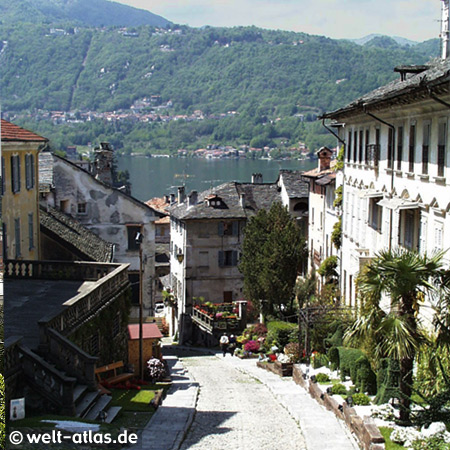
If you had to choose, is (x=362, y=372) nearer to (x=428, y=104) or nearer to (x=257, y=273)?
(x=428, y=104)

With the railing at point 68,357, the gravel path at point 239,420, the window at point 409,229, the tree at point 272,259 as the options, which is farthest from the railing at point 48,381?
the tree at point 272,259

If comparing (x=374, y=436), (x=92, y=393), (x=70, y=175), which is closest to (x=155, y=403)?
(x=92, y=393)

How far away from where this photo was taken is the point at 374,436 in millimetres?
17562

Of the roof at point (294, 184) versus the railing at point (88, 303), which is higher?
the roof at point (294, 184)

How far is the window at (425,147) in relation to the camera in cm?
2348

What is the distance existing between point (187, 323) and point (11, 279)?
29568 millimetres

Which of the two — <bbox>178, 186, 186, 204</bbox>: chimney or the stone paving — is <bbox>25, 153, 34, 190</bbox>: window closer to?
the stone paving

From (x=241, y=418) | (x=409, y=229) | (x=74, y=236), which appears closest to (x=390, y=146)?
(x=409, y=229)

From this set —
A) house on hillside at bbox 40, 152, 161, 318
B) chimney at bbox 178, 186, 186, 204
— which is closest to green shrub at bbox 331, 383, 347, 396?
house on hillside at bbox 40, 152, 161, 318

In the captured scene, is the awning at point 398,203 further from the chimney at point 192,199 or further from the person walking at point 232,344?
the chimney at point 192,199

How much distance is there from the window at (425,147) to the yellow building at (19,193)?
14.0 meters

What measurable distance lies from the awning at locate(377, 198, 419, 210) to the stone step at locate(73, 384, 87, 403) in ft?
37.6

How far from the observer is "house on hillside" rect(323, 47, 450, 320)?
2211 cm

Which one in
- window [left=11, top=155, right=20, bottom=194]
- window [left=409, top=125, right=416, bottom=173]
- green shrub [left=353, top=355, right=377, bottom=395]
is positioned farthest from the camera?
window [left=11, top=155, right=20, bottom=194]
